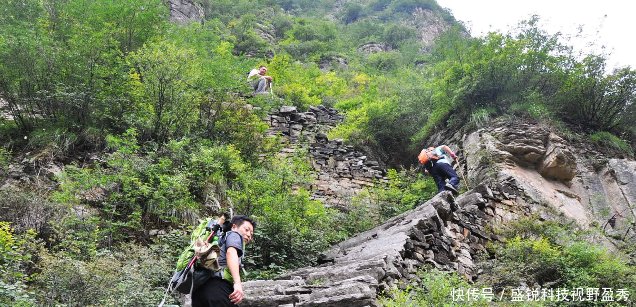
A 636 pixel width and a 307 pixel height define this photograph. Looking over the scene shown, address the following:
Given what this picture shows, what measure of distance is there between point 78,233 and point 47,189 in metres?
1.99

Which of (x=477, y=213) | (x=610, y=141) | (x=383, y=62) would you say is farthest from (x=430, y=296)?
(x=383, y=62)

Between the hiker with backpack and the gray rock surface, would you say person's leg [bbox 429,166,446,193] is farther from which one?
the hiker with backpack

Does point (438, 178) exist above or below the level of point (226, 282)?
below

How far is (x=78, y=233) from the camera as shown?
23.4ft

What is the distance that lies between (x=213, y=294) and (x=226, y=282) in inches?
6.2

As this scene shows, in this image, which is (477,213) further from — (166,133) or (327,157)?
(166,133)

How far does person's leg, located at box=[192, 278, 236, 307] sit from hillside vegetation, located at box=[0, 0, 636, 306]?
193 centimetres

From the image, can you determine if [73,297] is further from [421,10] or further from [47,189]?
[421,10]

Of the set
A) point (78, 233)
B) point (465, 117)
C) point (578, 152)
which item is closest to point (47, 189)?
point (78, 233)

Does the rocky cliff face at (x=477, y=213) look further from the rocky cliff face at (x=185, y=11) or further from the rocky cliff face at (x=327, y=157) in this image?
the rocky cliff face at (x=185, y=11)

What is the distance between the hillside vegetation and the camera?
716 cm

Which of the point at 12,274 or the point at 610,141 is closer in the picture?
the point at 12,274

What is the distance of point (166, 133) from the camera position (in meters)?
10.4

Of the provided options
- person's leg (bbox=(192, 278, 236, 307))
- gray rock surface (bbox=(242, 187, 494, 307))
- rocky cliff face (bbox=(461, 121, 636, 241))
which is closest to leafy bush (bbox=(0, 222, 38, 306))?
person's leg (bbox=(192, 278, 236, 307))
